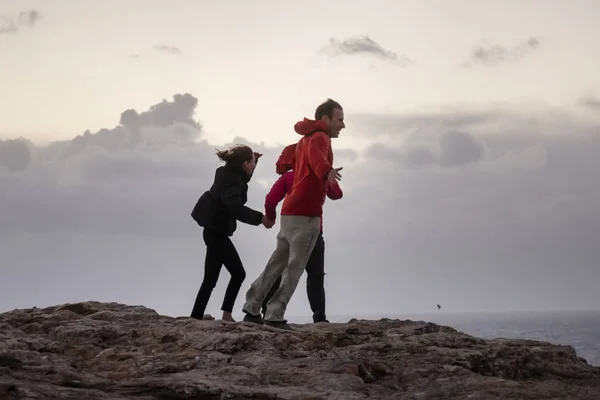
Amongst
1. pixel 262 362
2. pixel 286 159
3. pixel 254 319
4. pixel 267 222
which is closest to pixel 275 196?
pixel 267 222

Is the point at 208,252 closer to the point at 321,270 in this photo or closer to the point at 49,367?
the point at 321,270

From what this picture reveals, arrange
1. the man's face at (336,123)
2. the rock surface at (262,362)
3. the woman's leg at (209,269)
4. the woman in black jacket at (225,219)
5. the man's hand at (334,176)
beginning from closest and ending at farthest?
the rock surface at (262,362), the man's hand at (334,176), the man's face at (336,123), the woman in black jacket at (225,219), the woman's leg at (209,269)

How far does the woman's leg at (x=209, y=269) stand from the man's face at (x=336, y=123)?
231 centimetres

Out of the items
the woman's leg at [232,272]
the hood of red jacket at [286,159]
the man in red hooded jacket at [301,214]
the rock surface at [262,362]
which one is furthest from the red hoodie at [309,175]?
the rock surface at [262,362]

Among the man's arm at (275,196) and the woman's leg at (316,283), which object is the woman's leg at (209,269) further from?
the woman's leg at (316,283)

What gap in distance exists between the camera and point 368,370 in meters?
7.93

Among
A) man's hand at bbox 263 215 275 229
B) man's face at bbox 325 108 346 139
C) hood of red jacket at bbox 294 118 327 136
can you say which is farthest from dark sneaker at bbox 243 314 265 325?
man's face at bbox 325 108 346 139

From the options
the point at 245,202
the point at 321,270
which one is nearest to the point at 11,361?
the point at 245,202

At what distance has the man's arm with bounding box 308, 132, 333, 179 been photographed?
30.0 ft

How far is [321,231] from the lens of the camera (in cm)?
1127

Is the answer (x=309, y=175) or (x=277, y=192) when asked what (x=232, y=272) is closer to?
(x=277, y=192)

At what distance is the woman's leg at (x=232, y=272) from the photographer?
34.7 feet

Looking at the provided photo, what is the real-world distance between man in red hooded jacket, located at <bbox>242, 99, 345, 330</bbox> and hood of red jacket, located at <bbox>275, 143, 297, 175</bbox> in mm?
356

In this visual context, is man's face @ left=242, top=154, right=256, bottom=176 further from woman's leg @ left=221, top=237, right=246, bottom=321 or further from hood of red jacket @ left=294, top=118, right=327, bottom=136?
hood of red jacket @ left=294, top=118, right=327, bottom=136
